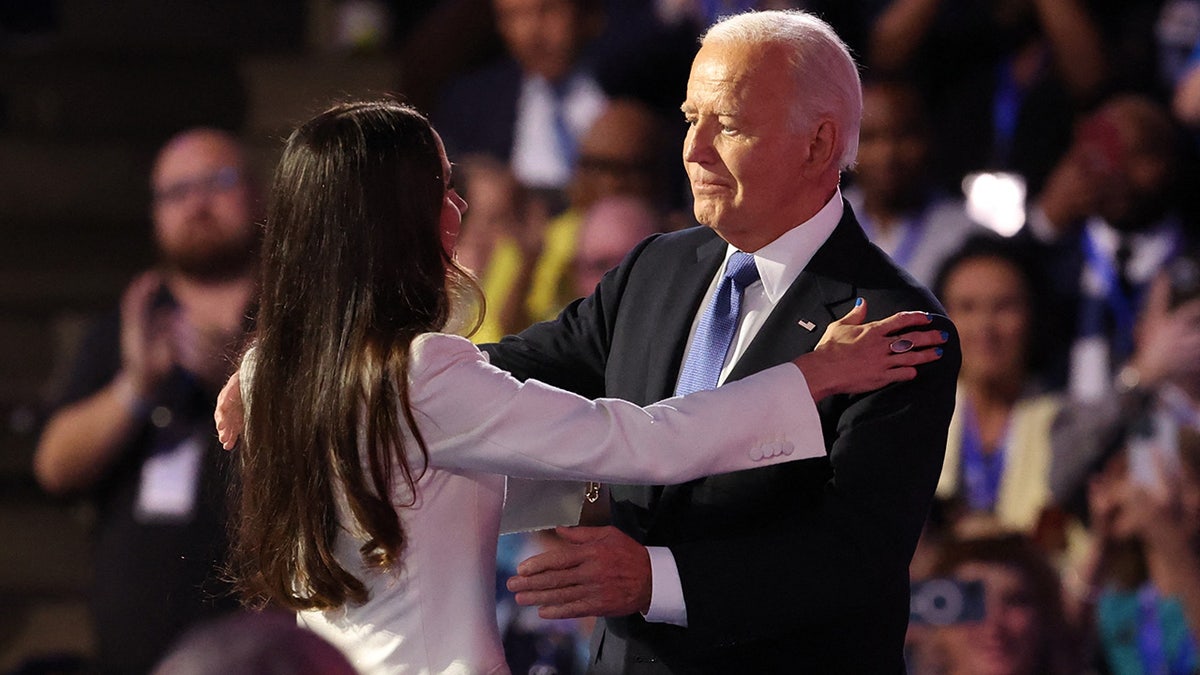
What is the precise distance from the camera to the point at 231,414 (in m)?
2.48

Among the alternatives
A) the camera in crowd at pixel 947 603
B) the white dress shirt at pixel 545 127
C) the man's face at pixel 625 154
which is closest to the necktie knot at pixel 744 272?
the camera in crowd at pixel 947 603

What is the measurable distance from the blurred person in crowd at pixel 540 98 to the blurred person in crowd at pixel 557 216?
105mm

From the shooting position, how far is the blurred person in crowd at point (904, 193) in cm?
471

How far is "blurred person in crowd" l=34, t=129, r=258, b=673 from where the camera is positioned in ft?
14.9

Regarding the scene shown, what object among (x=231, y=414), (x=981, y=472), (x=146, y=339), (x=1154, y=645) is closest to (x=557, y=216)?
(x=146, y=339)

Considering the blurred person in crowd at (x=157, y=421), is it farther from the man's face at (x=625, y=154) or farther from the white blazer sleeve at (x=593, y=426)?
the white blazer sleeve at (x=593, y=426)

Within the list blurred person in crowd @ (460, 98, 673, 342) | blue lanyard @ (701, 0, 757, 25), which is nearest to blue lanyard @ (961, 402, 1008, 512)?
blurred person in crowd @ (460, 98, 673, 342)

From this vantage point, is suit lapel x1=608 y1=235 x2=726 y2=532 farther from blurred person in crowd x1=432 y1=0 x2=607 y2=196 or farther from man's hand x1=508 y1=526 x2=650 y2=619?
blurred person in crowd x1=432 y1=0 x2=607 y2=196

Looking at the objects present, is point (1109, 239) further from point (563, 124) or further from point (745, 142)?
point (745, 142)

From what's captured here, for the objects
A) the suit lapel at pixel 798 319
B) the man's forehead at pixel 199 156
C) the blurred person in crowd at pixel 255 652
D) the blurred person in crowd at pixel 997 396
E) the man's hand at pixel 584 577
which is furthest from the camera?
the man's forehead at pixel 199 156

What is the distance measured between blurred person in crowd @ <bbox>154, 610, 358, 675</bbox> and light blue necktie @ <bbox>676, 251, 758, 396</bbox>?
1.08 meters

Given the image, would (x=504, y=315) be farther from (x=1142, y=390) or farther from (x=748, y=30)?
(x=748, y=30)

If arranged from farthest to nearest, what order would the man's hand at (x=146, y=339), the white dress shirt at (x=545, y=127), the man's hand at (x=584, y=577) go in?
the white dress shirt at (x=545, y=127) → the man's hand at (x=146, y=339) → the man's hand at (x=584, y=577)

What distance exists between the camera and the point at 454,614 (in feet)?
7.42
